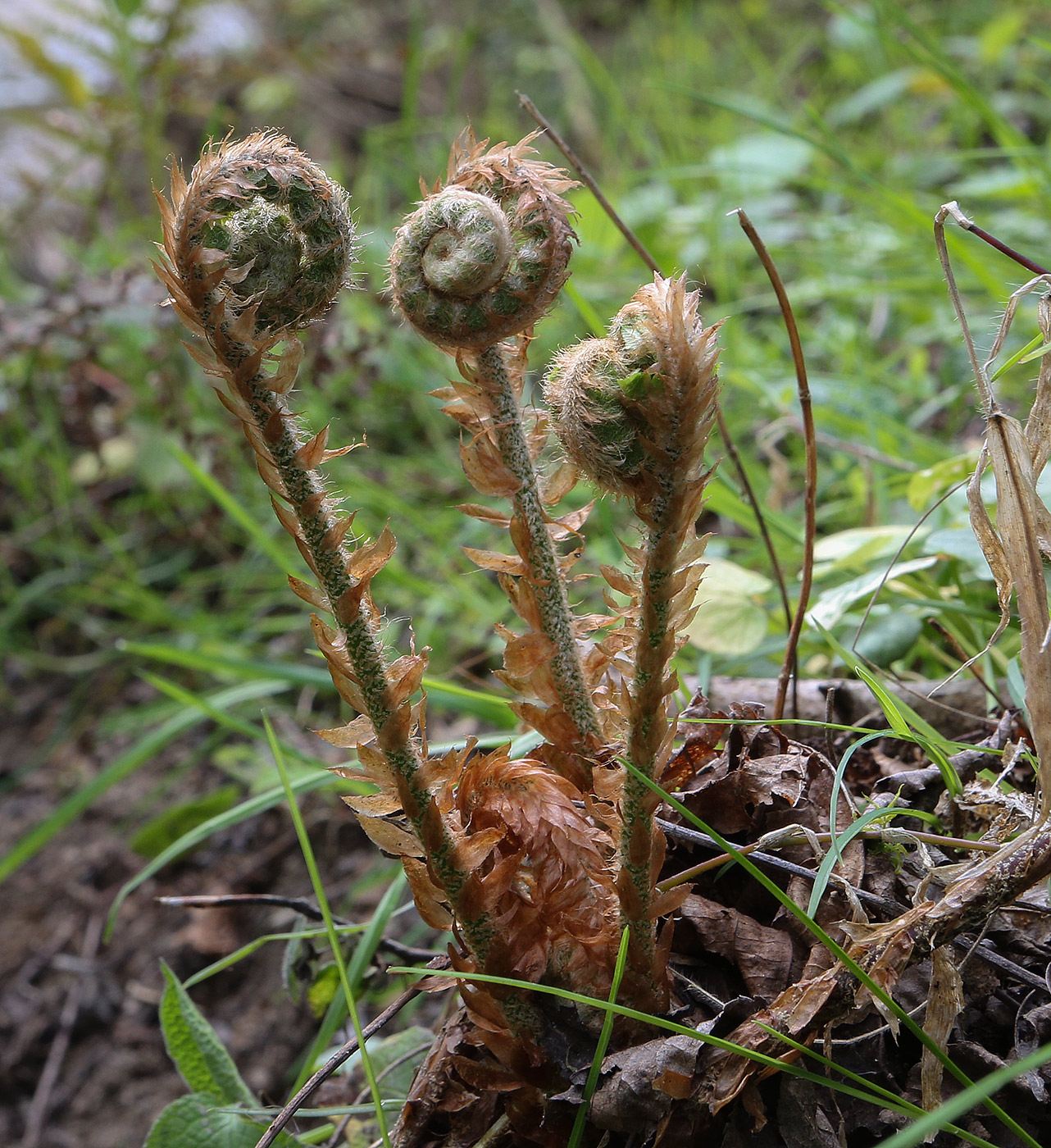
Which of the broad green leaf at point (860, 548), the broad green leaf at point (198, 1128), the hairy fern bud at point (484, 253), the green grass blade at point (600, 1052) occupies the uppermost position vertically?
the hairy fern bud at point (484, 253)

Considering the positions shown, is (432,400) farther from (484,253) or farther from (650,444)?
(650,444)

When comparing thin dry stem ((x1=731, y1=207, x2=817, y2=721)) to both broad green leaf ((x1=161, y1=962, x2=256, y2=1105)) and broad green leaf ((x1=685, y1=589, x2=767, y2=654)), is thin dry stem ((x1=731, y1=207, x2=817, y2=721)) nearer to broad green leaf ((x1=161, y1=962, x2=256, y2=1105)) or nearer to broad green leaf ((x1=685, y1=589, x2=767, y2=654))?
broad green leaf ((x1=685, y1=589, x2=767, y2=654))

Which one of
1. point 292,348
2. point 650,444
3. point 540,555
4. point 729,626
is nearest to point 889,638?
point 729,626

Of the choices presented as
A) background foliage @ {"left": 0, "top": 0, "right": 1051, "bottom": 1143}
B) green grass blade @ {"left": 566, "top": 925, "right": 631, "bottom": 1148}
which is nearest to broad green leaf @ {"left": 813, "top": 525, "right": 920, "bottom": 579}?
background foliage @ {"left": 0, "top": 0, "right": 1051, "bottom": 1143}

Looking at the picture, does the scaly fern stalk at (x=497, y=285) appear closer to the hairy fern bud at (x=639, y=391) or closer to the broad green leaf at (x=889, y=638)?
the hairy fern bud at (x=639, y=391)

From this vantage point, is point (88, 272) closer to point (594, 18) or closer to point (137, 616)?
point (137, 616)

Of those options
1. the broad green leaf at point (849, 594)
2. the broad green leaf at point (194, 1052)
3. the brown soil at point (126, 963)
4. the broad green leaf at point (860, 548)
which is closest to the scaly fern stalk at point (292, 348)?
the broad green leaf at point (194, 1052)

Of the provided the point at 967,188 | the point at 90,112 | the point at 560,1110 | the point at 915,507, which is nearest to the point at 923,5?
the point at 967,188

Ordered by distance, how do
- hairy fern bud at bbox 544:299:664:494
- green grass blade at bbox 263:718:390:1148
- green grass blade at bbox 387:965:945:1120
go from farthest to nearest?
green grass blade at bbox 263:718:390:1148, green grass blade at bbox 387:965:945:1120, hairy fern bud at bbox 544:299:664:494

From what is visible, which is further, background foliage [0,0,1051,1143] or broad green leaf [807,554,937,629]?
background foliage [0,0,1051,1143]
